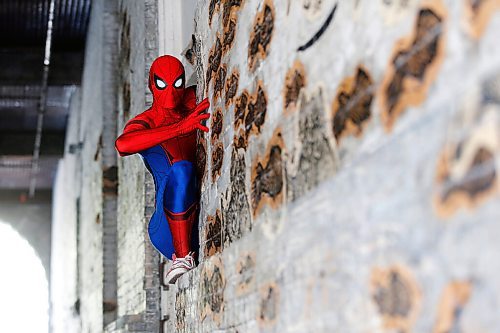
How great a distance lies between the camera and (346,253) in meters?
2.59

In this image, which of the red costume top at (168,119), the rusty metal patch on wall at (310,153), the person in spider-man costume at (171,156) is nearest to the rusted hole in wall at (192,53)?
the red costume top at (168,119)

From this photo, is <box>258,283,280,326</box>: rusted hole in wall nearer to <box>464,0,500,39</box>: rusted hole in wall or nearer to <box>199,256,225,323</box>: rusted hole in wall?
<box>199,256,225,323</box>: rusted hole in wall

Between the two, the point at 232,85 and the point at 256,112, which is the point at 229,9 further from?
the point at 256,112

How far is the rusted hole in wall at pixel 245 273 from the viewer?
3627 millimetres

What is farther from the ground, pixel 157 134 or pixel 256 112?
pixel 157 134

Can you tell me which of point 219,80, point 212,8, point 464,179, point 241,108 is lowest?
point 464,179

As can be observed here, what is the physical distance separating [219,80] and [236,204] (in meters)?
0.69

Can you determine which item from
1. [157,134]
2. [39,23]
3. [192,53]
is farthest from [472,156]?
[39,23]

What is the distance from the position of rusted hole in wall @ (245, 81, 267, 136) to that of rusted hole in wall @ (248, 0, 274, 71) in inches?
4.8

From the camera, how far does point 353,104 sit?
258cm

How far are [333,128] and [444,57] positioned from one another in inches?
28.3

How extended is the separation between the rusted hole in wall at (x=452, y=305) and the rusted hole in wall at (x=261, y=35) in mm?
1661

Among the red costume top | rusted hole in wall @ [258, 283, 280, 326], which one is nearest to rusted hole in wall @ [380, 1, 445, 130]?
rusted hole in wall @ [258, 283, 280, 326]

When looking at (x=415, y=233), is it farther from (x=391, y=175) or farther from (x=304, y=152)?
(x=304, y=152)
